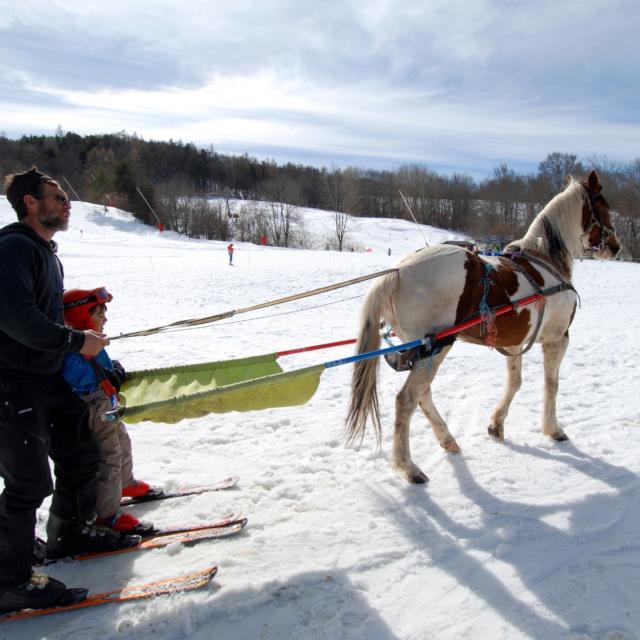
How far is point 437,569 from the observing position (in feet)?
8.23

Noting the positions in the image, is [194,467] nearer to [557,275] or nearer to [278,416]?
[278,416]

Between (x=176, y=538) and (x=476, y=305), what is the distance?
101 inches

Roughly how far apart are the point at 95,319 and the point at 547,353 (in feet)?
12.2

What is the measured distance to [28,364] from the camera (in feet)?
7.03

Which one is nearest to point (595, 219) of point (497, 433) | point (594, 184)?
point (594, 184)

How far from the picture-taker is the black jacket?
1.96 metres

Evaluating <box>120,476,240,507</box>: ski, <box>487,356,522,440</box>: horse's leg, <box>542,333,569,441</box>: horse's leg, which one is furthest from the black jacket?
<box>542,333,569,441</box>: horse's leg

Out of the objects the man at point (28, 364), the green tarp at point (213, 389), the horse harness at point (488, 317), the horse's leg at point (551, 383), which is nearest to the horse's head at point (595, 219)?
the horse harness at point (488, 317)

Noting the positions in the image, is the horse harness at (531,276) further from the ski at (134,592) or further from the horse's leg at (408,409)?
the ski at (134,592)

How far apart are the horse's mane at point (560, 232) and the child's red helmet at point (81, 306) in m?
3.30

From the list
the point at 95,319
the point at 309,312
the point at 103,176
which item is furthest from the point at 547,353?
the point at 103,176

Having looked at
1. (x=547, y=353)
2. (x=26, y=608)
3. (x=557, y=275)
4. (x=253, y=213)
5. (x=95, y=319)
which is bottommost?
(x=26, y=608)

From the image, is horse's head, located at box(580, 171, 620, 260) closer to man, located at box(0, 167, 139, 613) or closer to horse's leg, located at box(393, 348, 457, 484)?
horse's leg, located at box(393, 348, 457, 484)

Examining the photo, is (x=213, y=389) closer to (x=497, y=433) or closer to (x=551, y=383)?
(x=497, y=433)
